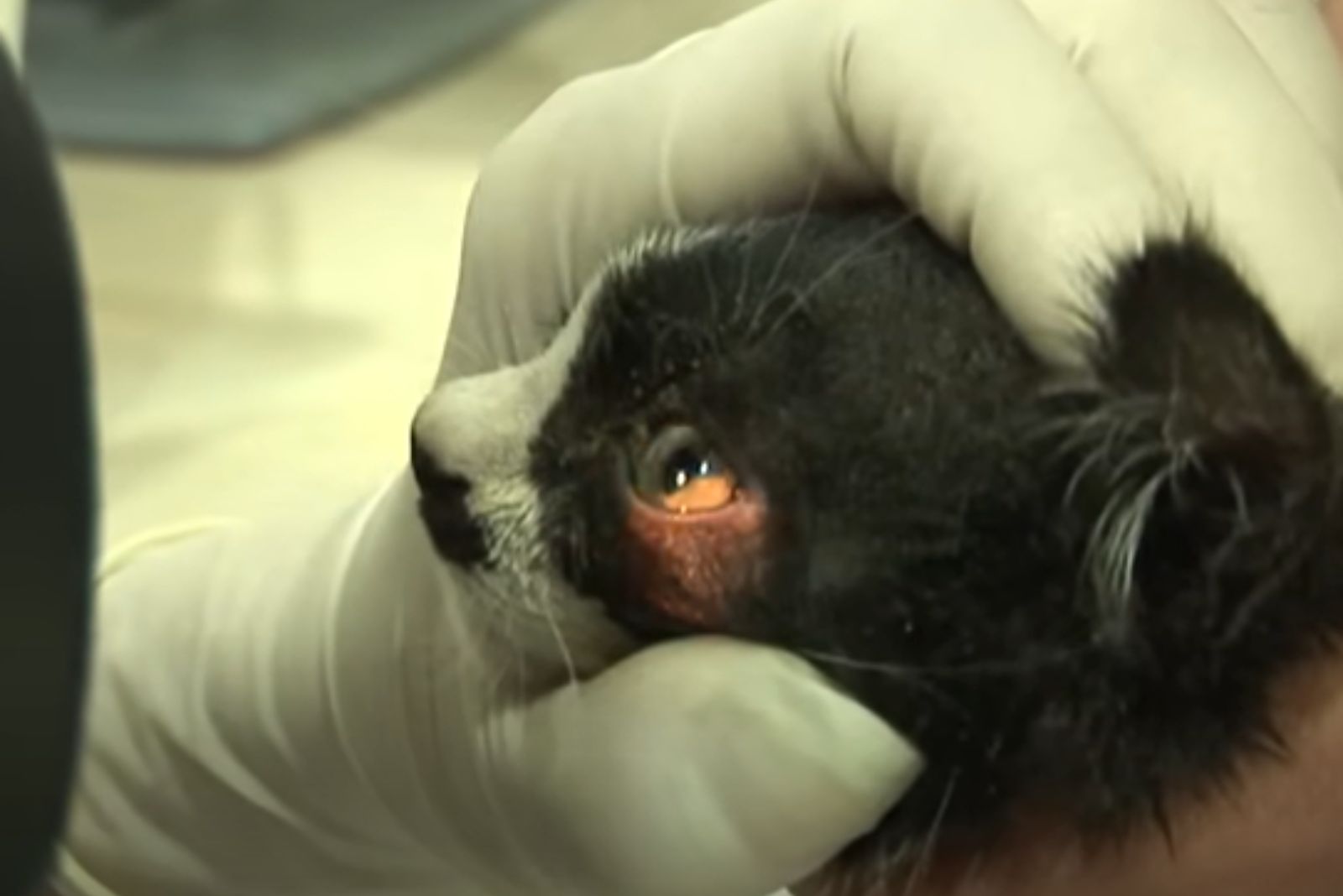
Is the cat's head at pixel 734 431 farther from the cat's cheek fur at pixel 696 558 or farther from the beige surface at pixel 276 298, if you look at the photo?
the beige surface at pixel 276 298

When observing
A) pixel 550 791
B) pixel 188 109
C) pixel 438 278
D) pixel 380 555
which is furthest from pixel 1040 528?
pixel 438 278

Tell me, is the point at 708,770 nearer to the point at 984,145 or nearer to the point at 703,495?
the point at 703,495

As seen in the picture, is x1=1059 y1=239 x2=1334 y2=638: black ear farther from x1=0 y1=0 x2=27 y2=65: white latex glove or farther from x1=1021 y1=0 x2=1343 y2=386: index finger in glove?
x1=0 y1=0 x2=27 y2=65: white latex glove

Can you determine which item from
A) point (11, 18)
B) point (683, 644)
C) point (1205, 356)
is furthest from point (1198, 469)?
point (11, 18)

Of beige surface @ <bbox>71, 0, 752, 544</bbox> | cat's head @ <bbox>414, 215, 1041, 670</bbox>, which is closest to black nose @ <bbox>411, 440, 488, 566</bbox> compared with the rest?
cat's head @ <bbox>414, 215, 1041, 670</bbox>

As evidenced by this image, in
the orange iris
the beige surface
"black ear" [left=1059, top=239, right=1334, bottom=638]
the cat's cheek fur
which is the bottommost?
"black ear" [left=1059, top=239, right=1334, bottom=638]

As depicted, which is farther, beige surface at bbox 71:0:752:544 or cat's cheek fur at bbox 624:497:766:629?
beige surface at bbox 71:0:752:544

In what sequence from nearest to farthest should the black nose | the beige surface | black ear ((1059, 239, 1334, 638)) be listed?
black ear ((1059, 239, 1334, 638)) → the black nose → the beige surface

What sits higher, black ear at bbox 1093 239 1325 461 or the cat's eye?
the cat's eye
